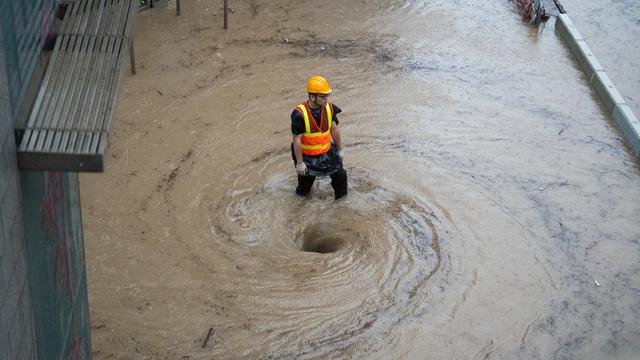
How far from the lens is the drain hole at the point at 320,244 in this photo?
9570 millimetres

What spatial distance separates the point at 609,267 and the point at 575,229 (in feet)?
2.36

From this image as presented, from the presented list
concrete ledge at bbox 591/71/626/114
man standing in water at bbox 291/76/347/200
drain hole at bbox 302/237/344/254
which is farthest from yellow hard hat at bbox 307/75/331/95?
concrete ledge at bbox 591/71/626/114

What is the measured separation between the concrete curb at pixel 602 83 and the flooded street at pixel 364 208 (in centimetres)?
16

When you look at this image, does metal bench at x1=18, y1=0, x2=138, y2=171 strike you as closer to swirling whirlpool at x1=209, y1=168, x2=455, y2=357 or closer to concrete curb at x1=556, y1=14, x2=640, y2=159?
swirling whirlpool at x1=209, y1=168, x2=455, y2=357

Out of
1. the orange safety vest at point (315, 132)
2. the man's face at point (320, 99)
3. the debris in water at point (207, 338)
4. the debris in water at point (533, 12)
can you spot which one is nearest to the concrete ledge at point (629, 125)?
the debris in water at point (533, 12)

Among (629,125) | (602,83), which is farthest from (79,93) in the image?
(602,83)

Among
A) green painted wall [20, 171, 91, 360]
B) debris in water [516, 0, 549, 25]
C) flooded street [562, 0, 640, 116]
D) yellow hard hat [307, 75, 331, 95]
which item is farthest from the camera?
debris in water [516, 0, 549, 25]

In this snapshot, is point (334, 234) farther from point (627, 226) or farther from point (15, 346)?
point (15, 346)

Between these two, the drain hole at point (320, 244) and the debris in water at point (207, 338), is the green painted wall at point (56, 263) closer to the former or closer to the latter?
the debris in water at point (207, 338)

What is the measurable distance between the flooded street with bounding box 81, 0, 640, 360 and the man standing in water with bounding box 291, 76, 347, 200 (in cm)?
41

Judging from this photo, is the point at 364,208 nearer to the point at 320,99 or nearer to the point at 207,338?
the point at 320,99

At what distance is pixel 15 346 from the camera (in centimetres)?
452

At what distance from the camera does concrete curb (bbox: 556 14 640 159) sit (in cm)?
1217

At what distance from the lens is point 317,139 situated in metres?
9.44
